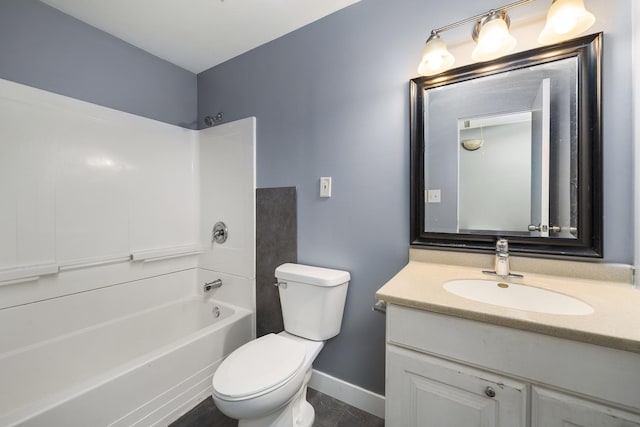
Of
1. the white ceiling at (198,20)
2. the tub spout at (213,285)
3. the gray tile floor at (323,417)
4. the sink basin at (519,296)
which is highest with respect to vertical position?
the white ceiling at (198,20)

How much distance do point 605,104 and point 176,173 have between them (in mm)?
2530

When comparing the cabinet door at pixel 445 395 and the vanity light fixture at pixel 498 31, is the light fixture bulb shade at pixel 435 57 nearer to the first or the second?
the vanity light fixture at pixel 498 31

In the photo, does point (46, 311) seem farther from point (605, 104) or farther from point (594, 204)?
point (605, 104)

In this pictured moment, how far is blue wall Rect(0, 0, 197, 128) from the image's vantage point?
1394 mm

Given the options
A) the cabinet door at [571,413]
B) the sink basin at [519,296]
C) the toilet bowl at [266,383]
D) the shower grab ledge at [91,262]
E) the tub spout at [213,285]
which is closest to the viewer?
the cabinet door at [571,413]

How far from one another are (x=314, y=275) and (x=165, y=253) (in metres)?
1.28

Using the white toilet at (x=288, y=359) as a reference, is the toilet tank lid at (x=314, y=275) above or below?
above

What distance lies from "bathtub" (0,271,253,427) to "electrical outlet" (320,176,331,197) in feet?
3.41

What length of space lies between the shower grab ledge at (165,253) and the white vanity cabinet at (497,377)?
179cm

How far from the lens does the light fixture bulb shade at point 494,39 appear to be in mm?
1010

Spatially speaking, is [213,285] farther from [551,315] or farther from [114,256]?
[551,315]

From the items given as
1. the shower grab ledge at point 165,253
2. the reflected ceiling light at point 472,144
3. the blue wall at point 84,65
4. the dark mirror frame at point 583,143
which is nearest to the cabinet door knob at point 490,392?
the dark mirror frame at point 583,143

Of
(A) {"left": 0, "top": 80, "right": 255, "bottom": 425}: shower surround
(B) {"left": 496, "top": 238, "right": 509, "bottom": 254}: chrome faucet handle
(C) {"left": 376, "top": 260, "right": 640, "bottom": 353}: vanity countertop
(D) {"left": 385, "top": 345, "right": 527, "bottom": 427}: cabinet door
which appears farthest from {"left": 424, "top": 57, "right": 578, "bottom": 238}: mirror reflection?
(A) {"left": 0, "top": 80, "right": 255, "bottom": 425}: shower surround

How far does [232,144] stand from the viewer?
77.5 inches
